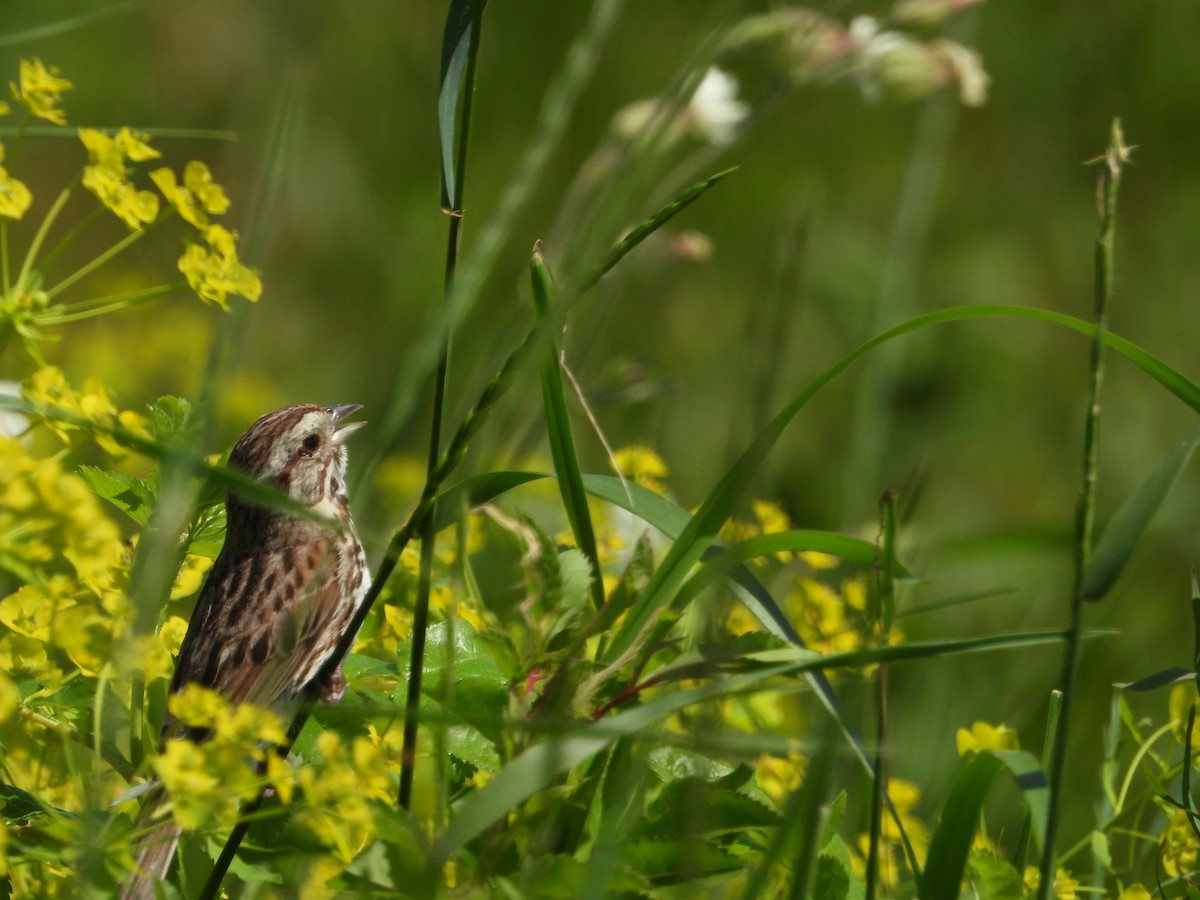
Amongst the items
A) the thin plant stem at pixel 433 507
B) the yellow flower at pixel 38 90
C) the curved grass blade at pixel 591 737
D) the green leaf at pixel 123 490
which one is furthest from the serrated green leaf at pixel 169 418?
the curved grass blade at pixel 591 737

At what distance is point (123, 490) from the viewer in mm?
1928

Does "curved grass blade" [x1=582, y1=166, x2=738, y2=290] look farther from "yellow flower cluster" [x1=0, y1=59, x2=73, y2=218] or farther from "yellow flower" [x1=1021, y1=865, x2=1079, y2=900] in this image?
"yellow flower" [x1=1021, y1=865, x2=1079, y2=900]

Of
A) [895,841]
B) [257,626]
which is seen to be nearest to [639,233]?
[895,841]

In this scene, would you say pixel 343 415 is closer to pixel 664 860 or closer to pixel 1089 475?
pixel 664 860

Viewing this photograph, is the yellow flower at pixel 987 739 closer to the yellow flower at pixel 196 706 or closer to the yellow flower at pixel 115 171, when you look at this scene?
the yellow flower at pixel 196 706

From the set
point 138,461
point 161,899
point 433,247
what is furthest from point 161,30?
point 161,899

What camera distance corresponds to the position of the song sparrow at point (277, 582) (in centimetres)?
270

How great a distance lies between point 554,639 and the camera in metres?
1.59

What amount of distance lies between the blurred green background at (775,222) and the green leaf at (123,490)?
2.52 meters

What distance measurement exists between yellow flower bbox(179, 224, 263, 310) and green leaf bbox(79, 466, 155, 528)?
0.30m

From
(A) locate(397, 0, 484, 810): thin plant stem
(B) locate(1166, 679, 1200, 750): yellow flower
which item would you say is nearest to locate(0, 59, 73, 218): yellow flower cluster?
(A) locate(397, 0, 484, 810): thin plant stem

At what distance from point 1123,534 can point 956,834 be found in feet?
1.24

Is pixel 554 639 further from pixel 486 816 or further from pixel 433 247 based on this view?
pixel 433 247

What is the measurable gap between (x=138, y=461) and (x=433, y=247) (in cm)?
247
